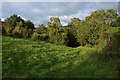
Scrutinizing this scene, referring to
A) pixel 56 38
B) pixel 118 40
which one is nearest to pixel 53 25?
pixel 56 38

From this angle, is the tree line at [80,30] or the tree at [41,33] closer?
the tree line at [80,30]

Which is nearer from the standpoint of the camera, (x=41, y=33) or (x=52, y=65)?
(x=52, y=65)

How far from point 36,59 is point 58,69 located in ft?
13.2

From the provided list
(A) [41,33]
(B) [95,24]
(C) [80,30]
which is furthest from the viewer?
(A) [41,33]

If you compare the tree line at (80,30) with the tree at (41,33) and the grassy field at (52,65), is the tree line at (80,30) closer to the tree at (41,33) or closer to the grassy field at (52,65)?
the tree at (41,33)

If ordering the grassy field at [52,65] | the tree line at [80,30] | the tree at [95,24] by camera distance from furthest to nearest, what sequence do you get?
1. the tree at [95,24]
2. the tree line at [80,30]
3. the grassy field at [52,65]

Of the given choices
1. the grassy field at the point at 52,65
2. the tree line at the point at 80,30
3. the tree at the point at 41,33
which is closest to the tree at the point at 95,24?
the tree line at the point at 80,30

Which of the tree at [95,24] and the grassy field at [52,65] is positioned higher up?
the tree at [95,24]

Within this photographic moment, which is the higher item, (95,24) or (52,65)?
(95,24)

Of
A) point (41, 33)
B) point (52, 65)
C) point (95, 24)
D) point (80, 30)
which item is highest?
point (95, 24)

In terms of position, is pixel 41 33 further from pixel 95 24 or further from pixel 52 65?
pixel 52 65

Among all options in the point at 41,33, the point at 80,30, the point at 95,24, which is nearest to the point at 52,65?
the point at 95,24

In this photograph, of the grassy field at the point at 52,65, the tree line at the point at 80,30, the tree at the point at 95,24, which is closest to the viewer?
the grassy field at the point at 52,65

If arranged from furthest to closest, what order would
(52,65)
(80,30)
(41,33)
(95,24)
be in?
(41,33), (80,30), (95,24), (52,65)
